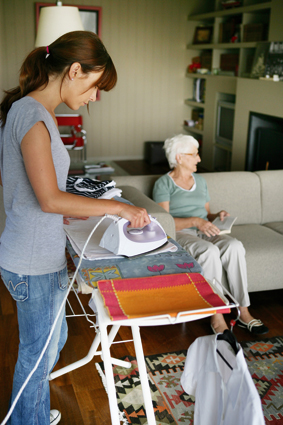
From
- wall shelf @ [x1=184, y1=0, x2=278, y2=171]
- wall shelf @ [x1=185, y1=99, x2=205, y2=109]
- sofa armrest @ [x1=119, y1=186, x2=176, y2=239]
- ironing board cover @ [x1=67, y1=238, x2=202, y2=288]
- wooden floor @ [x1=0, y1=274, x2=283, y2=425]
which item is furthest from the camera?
wall shelf @ [x1=185, y1=99, x2=205, y2=109]

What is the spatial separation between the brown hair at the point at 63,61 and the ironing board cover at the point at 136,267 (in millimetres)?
479

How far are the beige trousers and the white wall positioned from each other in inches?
163

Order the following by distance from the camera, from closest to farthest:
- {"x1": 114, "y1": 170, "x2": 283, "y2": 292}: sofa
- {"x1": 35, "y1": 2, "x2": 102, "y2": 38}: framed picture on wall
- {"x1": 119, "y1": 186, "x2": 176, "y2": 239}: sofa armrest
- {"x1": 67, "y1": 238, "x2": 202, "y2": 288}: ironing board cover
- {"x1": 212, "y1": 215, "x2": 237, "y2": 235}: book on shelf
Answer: {"x1": 67, "y1": 238, "x2": 202, "y2": 288}: ironing board cover
{"x1": 119, "y1": 186, "x2": 176, "y2": 239}: sofa armrest
{"x1": 212, "y1": 215, "x2": 237, "y2": 235}: book on shelf
{"x1": 114, "y1": 170, "x2": 283, "y2": 292}: sofa
{"x1": 35, "y1": 2, "x2": 102, "y2": 38}: framed picture on wall

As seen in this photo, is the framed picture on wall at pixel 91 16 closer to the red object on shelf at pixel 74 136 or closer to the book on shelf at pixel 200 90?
the red object on shelf at pixel 74 136

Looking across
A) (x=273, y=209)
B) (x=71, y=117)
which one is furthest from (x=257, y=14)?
(x=273, y=209)

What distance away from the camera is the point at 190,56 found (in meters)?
6.20

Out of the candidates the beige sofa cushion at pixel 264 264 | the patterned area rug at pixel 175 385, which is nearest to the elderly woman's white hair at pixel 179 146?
the beige sofa cushion at pixel 264 264

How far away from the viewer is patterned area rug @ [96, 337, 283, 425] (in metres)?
1.69

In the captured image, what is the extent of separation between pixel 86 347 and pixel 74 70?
1.42 meters

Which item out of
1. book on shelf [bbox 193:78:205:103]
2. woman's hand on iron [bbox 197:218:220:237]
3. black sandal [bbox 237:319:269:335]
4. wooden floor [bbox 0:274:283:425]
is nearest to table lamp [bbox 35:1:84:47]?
woman's hand on iron [bbox 197:218:220:237]

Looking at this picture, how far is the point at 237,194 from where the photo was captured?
2.86m

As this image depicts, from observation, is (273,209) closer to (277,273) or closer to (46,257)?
(277,273)

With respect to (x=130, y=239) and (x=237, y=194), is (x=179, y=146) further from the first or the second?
(x=130, y=239)

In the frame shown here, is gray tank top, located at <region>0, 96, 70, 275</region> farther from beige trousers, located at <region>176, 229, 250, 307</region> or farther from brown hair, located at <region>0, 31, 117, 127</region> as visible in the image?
beige trousers, located at <region>176, 229, 250, 307</region>
